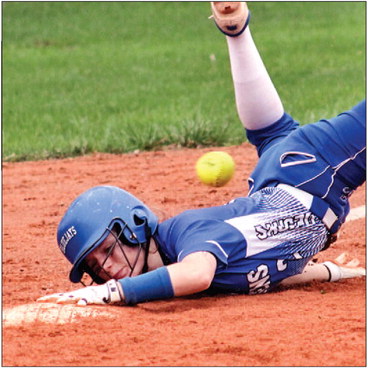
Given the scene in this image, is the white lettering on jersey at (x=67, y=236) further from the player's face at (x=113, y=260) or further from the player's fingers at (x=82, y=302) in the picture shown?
the player's fingers at (x=82, y=302)

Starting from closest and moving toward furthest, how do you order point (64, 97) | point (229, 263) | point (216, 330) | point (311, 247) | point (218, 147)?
point (216, 330)
point (229, 263)
point (311, 247)
point (218, 147)
point (64, 97)

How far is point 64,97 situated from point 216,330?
36.7ft

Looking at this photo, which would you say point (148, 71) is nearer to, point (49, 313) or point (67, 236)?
point (67, 236)

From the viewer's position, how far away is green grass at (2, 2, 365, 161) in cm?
1072

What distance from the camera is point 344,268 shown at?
5453 millimetres

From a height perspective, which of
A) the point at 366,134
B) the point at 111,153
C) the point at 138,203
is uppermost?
the point at 366,134

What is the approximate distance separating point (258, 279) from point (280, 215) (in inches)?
14.5

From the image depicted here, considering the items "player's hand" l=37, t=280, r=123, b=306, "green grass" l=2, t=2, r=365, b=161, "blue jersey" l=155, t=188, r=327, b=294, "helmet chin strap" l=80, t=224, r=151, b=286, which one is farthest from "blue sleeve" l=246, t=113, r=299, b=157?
"green grass" l=2, t=2, r=365, b=161

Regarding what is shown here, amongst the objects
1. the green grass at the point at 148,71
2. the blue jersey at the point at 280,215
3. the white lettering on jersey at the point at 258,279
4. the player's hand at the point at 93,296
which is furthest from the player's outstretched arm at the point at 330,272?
the green grass at the point at 148,71

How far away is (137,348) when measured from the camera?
12.0ft

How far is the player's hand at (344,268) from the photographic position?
17.6 ft

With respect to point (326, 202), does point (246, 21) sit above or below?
above

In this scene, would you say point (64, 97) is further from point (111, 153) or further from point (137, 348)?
point (137, 348)

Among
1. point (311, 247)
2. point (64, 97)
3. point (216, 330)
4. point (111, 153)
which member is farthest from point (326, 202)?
point (64, 97)
